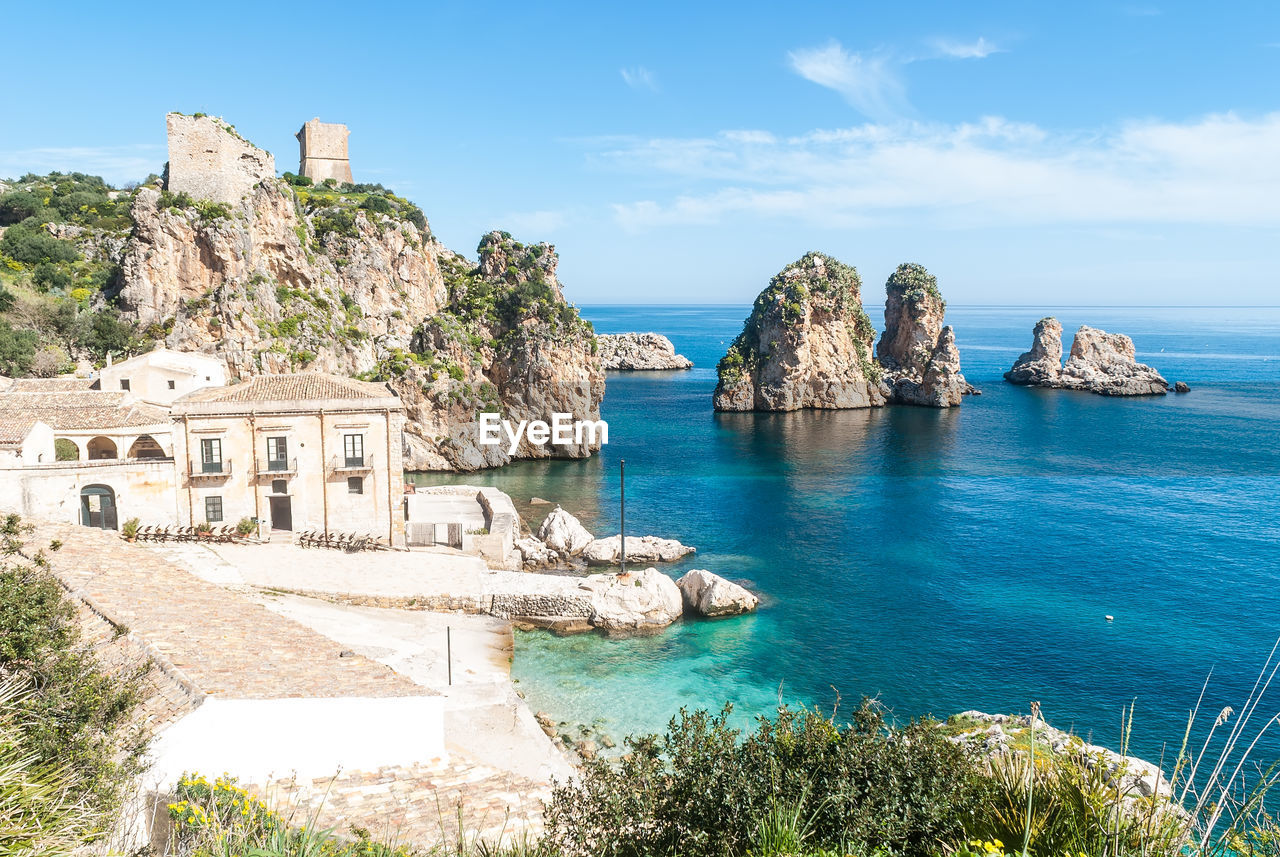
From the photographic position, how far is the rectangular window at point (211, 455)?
29.6 m

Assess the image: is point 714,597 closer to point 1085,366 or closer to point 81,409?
point 81,409

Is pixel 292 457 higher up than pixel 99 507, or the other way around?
pixel 292 457

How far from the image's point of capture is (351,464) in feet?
103

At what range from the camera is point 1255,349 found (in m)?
176

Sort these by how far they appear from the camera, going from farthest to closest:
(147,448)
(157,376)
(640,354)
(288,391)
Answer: (640,354) → (157,376) → (147,448) → (288,391)

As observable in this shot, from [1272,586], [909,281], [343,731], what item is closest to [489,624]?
[343,731]

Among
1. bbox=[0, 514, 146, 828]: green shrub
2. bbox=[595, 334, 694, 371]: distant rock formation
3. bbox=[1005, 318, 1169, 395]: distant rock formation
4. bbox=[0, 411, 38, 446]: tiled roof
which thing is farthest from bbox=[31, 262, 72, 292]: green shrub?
bbox=[1005, 318, 1169, 395]: distant rock formation

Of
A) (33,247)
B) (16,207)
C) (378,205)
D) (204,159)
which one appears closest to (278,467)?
(204,159)

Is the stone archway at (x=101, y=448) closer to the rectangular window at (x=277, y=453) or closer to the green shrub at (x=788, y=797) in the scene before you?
the rectangular window at (x=277, y=453)

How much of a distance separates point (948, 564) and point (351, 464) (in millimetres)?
26406

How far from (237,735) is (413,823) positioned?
3.84 meters

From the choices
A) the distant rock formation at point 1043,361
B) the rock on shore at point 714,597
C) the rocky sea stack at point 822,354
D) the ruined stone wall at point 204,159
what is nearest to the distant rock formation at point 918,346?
the rocky sea stack at point 822,354

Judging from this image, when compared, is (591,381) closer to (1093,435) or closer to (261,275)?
(261,275)

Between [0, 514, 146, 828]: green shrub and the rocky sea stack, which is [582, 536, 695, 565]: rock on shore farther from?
the rocky sea stack
